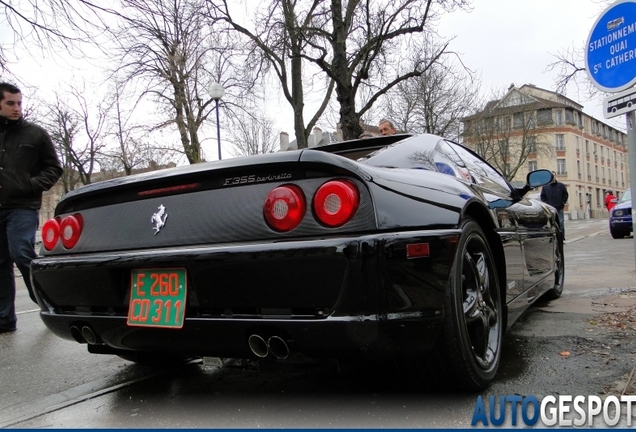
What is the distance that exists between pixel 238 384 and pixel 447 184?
143 cm

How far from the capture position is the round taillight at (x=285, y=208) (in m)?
1.99

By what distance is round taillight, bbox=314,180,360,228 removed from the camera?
1.95m

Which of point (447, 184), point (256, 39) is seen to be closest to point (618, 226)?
point (256, 39)

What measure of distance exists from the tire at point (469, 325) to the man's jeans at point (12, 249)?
332cm

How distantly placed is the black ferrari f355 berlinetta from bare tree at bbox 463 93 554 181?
32813 millimetres

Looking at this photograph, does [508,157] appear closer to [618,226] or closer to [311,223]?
[618,226]

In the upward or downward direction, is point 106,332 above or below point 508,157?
below

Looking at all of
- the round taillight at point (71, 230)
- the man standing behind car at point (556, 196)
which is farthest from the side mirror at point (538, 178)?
the man standing behind car at point (556, 196)

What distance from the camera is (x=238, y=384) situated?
2652mm

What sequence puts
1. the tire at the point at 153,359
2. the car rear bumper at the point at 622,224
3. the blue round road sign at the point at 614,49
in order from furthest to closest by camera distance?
the car rear bumper at the point at 622,224 → the blue round road sign at the point at 614,49 → the tire at the point at 153,359

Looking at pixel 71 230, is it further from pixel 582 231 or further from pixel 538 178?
pixel 582 231

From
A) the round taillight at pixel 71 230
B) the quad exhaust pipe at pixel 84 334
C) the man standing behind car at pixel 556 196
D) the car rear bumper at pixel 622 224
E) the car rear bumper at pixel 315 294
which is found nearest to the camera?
the car rear bumper at pixel 315 294

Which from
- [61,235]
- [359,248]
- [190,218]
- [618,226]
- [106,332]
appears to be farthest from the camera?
[618,226]

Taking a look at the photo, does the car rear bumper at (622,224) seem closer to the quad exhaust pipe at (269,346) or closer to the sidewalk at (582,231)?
A: the sidewalk at (582,231)
